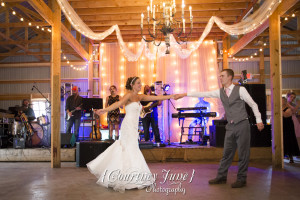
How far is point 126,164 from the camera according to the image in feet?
14.2

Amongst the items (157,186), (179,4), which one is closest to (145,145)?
(157,186)

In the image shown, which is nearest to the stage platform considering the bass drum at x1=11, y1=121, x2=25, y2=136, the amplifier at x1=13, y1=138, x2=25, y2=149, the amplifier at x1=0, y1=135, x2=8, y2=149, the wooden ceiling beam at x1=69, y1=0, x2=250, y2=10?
the amplifier at x1=13, y1=138, x2=25, y2=149

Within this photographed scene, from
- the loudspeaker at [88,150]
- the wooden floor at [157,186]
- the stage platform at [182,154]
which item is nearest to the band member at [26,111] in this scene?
the stage platform at [182,154]

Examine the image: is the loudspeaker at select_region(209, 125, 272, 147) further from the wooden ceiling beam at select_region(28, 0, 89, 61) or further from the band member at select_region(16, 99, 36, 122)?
the band member at select_region(16, 99, 36, 122)

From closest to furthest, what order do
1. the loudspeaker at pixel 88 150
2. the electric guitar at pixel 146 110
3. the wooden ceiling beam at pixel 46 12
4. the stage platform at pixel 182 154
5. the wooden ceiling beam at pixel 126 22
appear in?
the wooden ceiling beam at pixel 46 12
the loudspeaker at pixel 88 150
the stage platform at pixel 182 154
the electric guitar at pixel 146 110
the wooden ceiling beam at pixel 126 22

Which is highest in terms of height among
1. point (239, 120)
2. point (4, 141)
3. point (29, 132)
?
point (239, 120)

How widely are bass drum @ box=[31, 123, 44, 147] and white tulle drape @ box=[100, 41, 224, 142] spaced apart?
269 cm

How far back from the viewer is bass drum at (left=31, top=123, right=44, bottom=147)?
826 centimetres

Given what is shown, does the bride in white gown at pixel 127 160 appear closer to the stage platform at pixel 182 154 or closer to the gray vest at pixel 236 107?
the gray vest at pixel 236 107

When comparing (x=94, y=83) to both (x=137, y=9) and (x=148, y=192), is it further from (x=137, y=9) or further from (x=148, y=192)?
(x=148, y=192)

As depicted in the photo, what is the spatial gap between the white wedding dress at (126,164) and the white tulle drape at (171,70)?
6.30 metres

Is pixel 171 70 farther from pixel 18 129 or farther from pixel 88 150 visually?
pixel 18 129

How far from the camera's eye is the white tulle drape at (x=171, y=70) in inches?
434

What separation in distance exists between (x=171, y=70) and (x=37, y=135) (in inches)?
212
